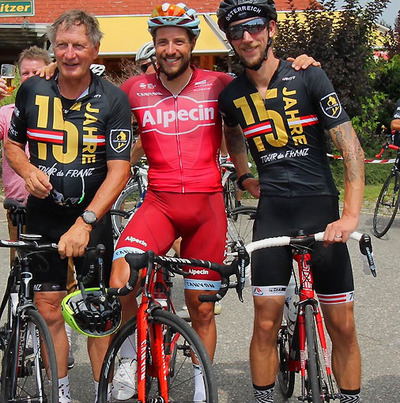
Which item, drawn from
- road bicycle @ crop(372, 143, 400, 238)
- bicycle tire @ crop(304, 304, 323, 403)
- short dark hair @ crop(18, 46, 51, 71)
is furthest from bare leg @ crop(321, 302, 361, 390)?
road bicycle @ crop(372, 143, 400, 238)

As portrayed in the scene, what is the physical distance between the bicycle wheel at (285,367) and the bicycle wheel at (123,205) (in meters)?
3.65

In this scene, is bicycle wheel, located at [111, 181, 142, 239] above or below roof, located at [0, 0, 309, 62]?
below

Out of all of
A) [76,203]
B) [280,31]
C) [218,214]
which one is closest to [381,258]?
[218,214]

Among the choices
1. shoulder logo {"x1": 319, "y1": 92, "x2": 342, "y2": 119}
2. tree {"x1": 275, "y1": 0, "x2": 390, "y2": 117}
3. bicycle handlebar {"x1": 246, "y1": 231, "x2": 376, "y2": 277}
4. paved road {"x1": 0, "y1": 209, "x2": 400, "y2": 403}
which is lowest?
paved road {"x1": 0, "y1": 209, "x2": 400, "y2": 403}

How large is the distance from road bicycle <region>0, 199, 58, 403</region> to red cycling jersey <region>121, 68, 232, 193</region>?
850 millimetres

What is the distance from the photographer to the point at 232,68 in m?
14.0

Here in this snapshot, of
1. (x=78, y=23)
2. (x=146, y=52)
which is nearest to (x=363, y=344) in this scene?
(x=146, y=52)

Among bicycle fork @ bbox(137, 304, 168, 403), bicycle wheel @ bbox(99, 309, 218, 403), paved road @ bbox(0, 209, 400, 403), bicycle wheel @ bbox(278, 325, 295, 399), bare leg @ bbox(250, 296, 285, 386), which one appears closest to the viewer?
bicycle wheel @ bbox(99, 309, 218, 403)

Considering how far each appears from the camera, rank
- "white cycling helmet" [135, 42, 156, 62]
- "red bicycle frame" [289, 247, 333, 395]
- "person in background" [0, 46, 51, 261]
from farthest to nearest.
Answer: "white cycling helmet" [135, 42, 156, 62] < "person in background" [0, 46, 51, 261] < "red bicycle frame" [289, 247, 333, 395]

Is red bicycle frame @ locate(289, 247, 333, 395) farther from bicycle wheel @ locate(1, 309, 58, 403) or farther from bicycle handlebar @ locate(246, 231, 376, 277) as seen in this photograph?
bicycle wheel @ locate(1, 309, 58, 403)

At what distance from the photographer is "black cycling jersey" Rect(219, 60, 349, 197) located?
133 inches

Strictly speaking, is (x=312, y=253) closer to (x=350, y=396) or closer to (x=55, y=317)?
(x=350, y=396)

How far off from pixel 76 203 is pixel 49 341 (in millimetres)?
823

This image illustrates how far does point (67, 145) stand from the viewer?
362 centimetres
